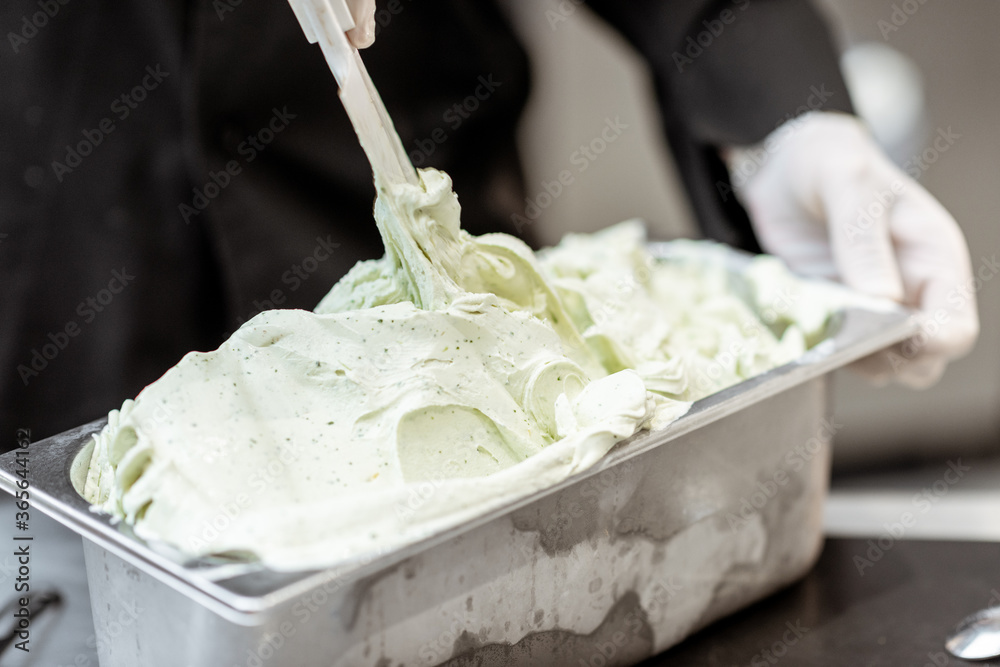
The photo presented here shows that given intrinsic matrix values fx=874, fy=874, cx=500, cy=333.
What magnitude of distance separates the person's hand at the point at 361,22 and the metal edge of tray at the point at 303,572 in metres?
0.47

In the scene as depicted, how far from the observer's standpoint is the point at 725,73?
1.48m

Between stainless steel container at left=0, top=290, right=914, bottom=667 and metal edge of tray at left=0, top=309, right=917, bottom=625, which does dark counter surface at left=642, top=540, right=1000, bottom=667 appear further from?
metal edge of tray at left=0, top=309, right=917, bottom=625

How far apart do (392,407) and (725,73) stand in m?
0.99

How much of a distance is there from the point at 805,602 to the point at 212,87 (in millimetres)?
1006

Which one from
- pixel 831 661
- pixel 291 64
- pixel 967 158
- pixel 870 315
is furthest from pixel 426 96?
pixel 967 158

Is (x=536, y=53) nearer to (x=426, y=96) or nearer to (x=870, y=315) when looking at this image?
(x=426, y=96)

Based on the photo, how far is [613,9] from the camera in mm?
1586

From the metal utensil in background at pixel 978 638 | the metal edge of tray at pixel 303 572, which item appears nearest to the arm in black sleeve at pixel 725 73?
the metal edge of tray at pixel 303 572

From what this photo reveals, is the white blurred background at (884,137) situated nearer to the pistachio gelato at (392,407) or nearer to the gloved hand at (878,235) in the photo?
the gloved hand at (878,235)

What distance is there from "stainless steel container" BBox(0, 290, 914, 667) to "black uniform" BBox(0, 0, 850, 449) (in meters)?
0.46

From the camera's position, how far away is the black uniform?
3.99 ft

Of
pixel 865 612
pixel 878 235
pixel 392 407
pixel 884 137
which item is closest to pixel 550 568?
pixel 392 407

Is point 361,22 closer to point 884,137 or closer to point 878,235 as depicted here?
point 878,235

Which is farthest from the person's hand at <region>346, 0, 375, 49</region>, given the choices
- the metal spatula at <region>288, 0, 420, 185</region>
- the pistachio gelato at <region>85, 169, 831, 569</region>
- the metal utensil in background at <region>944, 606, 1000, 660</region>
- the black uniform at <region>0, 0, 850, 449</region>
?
the metal utensil in background at <region>944, 606, 1000, 660</region>
